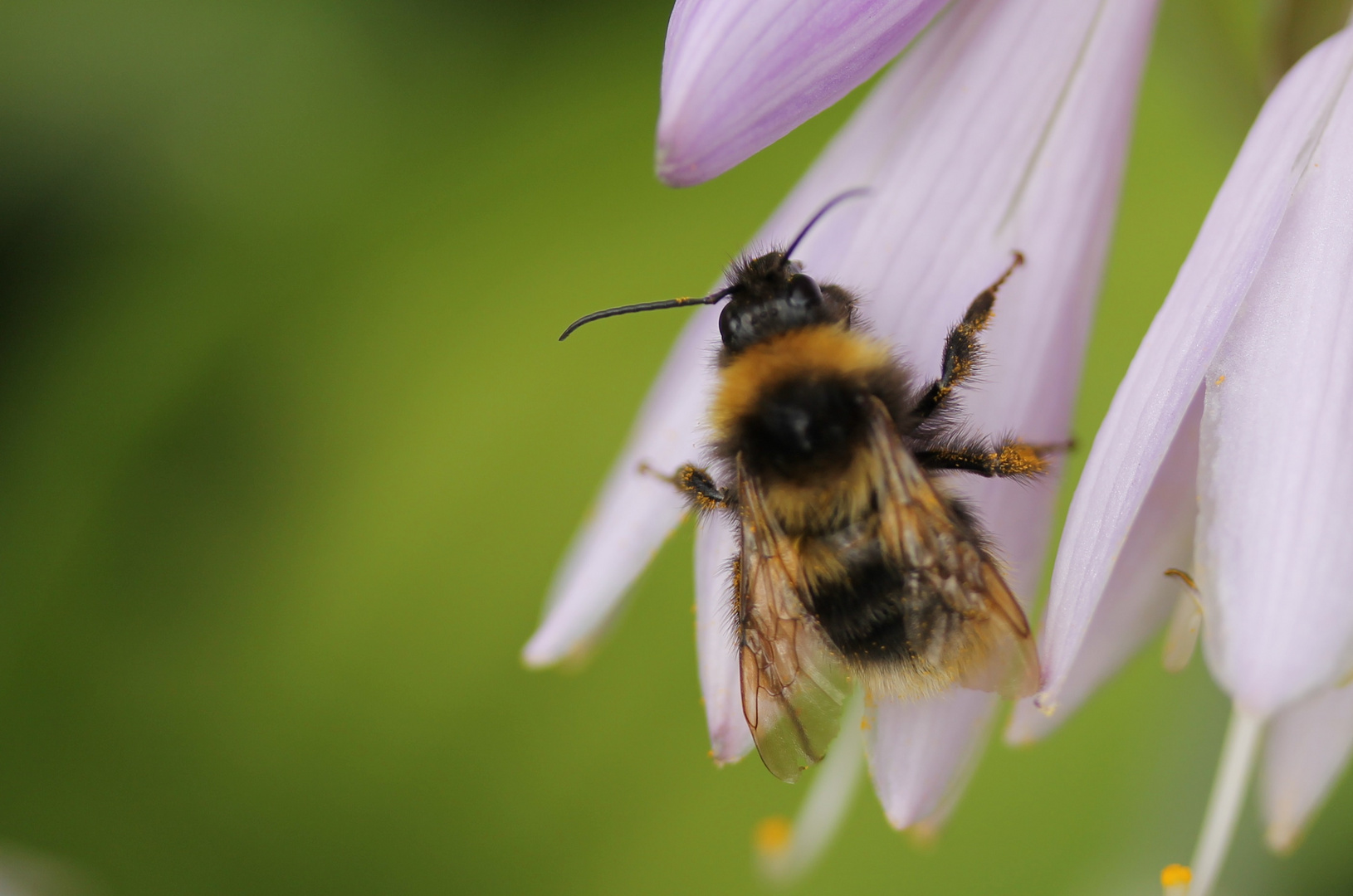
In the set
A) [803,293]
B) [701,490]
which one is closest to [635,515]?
[701,490]

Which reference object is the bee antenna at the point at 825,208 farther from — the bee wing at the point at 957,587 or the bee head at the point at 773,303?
the bee wing at the point at 957,587

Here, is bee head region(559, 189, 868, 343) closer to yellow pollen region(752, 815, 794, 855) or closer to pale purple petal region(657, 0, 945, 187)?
pale purple petal region(657, 0, 945, 187)

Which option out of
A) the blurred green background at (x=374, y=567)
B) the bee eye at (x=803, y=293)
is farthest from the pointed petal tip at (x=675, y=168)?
the blurred green background at (x=374, y=567)

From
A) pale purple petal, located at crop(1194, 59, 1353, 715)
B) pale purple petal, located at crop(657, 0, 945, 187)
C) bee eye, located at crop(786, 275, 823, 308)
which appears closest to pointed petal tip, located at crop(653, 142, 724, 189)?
pale purple petal, located at crop(657, 0, 945, 187)

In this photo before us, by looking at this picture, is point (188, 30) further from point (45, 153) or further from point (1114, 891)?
point (1114, 891)

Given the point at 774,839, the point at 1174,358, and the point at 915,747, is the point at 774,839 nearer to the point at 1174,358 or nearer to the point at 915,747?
the point at 915,747
